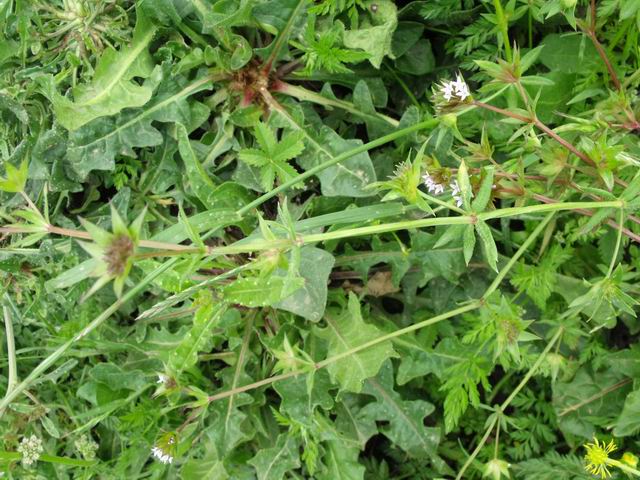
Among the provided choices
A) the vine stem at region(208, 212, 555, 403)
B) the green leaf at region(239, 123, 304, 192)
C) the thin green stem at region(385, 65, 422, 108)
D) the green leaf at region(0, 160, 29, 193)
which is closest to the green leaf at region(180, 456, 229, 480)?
the vine stem at region(208, 212, 555, 403)

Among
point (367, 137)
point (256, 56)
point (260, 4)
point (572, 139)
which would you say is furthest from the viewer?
point (367, 137)

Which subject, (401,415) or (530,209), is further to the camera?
(401,415)

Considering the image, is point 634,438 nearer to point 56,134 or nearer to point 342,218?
point 342,218

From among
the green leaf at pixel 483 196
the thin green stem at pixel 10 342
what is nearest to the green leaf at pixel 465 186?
the green leaf at pixel 483 196

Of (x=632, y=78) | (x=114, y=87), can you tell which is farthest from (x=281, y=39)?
(x=632, y=78)

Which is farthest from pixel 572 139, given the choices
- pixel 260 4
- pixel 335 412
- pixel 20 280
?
pixel 20 280

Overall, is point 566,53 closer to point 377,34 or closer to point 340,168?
point 377,34
